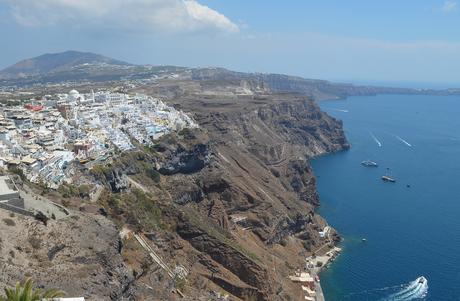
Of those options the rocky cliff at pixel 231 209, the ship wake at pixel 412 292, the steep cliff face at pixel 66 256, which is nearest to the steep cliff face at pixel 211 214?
the rocky cliff at pixel 231 209

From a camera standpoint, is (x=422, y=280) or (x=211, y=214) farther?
(x=211, y=214)

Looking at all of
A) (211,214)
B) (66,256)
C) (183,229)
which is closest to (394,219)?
(211,214)

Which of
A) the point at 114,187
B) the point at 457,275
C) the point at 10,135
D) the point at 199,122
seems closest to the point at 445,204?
the point at 457,275

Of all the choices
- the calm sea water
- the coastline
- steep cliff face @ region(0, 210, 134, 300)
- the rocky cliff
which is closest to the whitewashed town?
the rocky cliff

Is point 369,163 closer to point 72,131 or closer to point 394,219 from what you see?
point 394,219

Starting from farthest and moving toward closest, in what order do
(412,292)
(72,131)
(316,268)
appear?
(72,131)
(316,268)
(412,292)
